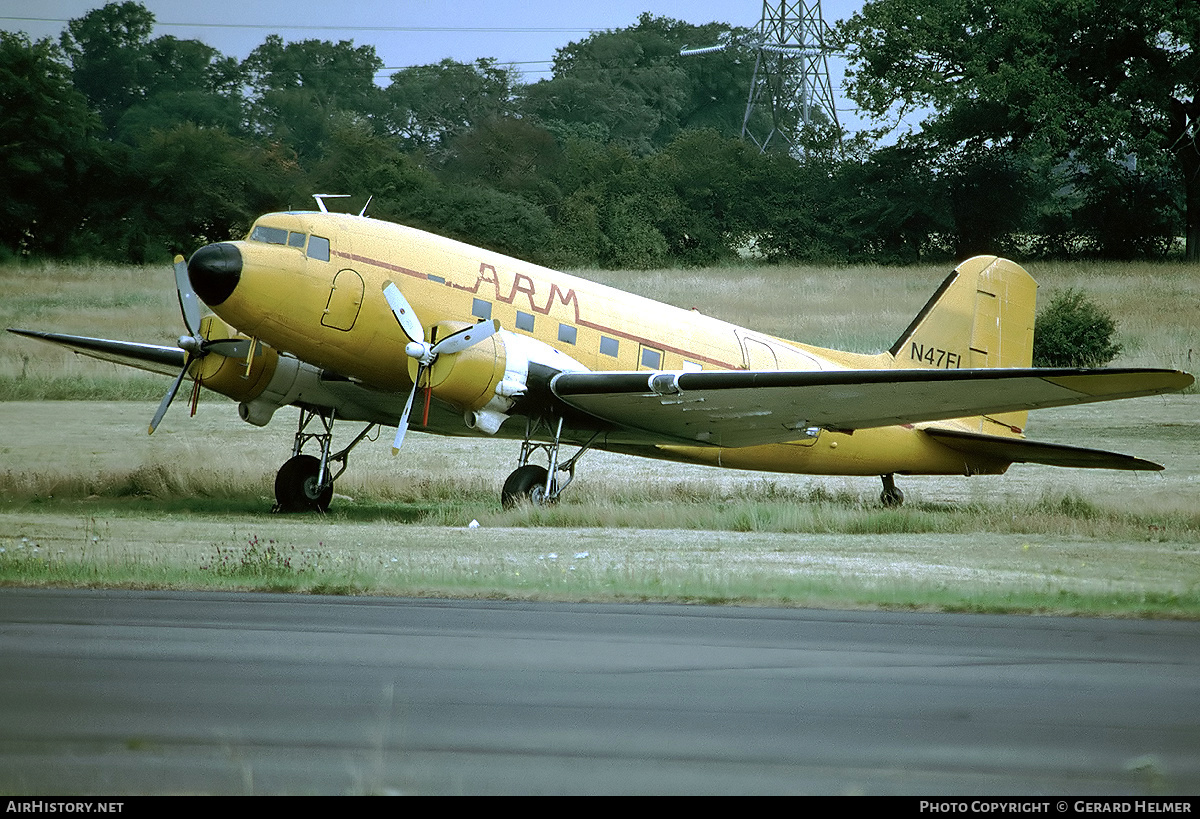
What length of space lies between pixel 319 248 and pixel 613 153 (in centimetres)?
3178

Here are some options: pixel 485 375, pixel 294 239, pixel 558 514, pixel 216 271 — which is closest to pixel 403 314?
pixel 485 375

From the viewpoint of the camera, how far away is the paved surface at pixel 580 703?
5.36 m

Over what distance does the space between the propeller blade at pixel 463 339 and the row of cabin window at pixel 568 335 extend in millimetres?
928

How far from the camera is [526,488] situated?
17.9 meters

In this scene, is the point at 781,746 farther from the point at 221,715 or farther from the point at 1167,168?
the point at 1167,168

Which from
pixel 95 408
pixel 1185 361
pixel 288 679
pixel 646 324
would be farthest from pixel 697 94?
pixel 288 679

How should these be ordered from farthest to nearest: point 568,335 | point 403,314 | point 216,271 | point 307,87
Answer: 1. point 307,87
2. point 568,335
3. point 403,314
4. point 216,271

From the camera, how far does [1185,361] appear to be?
115 ft

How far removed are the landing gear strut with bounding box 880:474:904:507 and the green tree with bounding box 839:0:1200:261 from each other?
25.9m

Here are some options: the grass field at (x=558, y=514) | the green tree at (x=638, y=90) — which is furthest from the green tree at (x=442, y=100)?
the grass field at (x=558, y=514)

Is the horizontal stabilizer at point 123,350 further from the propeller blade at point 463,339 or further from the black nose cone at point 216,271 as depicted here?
the propeller blade at point 463,339

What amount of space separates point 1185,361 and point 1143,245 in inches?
422

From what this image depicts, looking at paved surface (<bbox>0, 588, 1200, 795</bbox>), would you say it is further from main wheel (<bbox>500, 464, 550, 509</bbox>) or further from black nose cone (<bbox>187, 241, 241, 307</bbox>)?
main wheel (<bbox>500, 464, 550, 509</bbox>)

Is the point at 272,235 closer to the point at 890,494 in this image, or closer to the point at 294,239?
the point at 294,239
